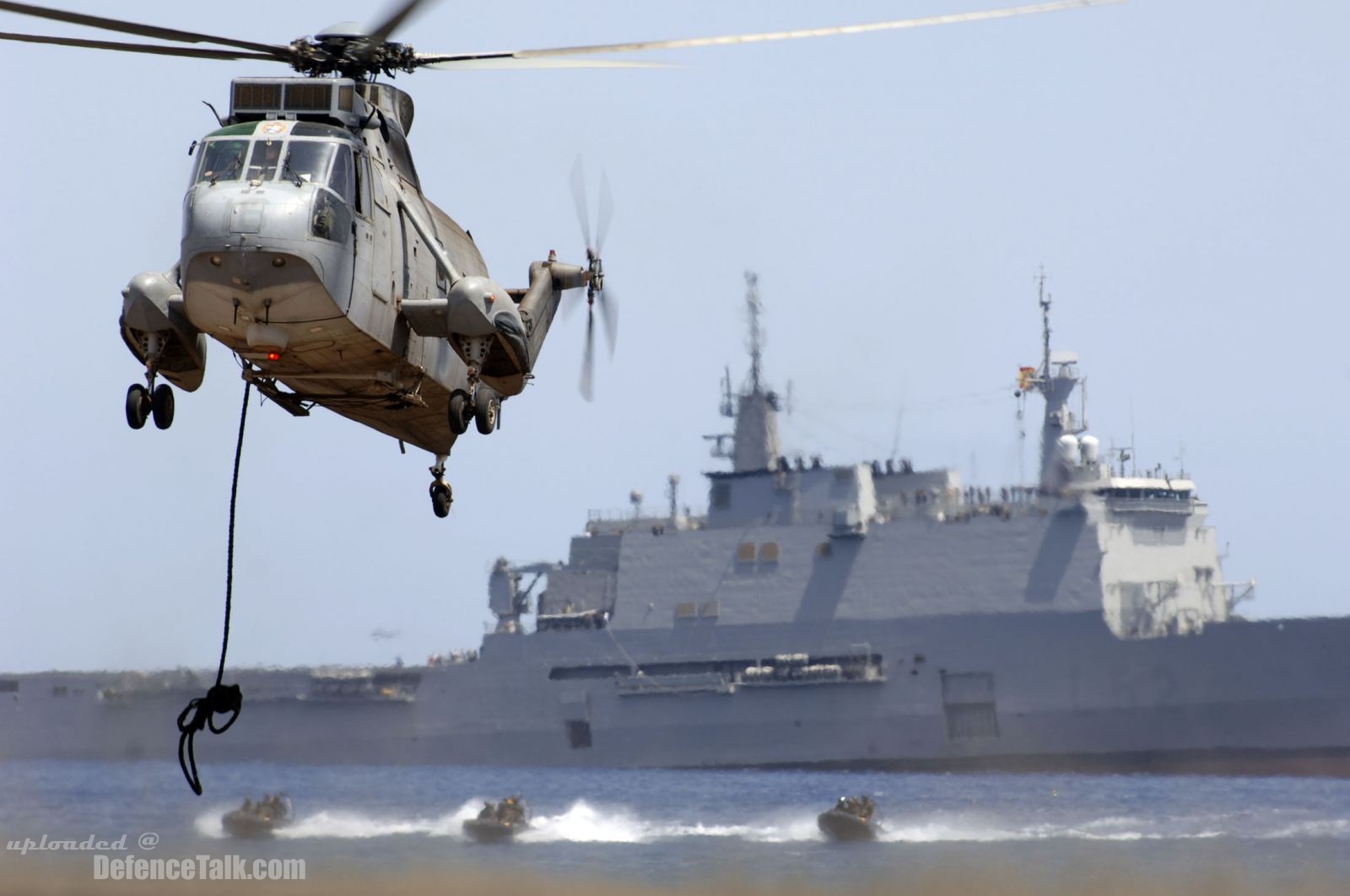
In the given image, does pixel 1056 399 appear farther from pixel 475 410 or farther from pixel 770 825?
pixel 475 410

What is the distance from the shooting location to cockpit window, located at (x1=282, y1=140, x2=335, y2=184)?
10.6m

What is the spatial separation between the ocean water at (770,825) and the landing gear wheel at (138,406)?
2289 cm

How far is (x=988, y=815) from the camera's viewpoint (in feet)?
128

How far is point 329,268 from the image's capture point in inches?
406

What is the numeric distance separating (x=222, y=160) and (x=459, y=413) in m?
2.23

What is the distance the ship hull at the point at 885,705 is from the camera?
1672 inches

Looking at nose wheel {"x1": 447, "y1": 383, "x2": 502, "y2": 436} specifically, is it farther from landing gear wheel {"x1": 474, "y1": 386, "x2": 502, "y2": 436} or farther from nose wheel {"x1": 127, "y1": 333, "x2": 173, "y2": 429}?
nose wheel {"x1": 127, "y1": 333, "x2": 173, "y2": 429}

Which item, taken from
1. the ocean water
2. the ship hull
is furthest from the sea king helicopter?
the ship hull

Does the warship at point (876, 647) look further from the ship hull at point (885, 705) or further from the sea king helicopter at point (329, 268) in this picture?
the sea king helicopter at point (329, 268)

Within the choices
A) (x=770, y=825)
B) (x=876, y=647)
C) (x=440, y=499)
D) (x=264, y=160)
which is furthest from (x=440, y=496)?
(x=876, y=647)

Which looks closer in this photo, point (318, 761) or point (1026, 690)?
point (1026, 690)

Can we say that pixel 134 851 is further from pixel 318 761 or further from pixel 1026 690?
pixel 1026 690

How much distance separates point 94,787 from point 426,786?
13.4 metres

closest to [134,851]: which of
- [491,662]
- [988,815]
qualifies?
[491,662]
